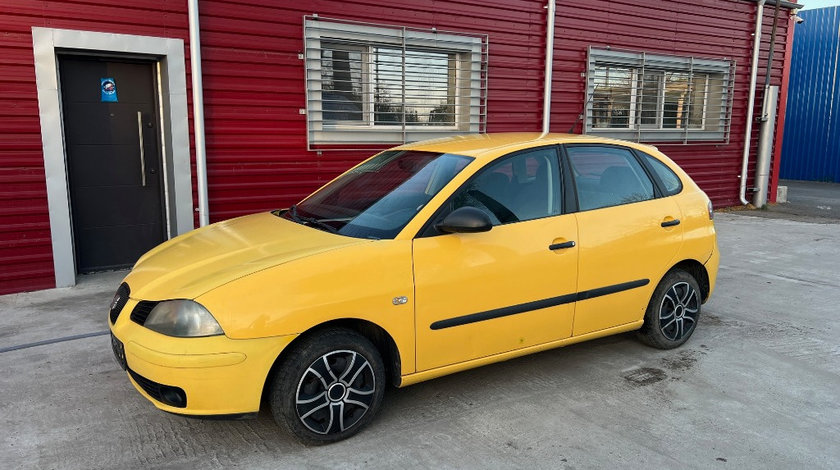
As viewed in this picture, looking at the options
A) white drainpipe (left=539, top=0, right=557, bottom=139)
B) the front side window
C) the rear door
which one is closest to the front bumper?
the front side window

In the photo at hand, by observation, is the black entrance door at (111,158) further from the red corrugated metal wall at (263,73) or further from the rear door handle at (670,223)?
the rear door handle at (670,223)

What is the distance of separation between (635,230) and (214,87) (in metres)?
4.78

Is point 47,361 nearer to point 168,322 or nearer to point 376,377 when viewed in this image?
point 168,322

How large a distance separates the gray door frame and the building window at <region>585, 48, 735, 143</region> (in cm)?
628

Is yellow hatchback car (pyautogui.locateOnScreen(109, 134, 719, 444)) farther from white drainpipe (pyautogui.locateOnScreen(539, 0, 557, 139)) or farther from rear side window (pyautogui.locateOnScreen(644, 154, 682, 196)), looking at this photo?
white drainpipe (pyautogui.locateOnScreen(539, 0, 557, 139))

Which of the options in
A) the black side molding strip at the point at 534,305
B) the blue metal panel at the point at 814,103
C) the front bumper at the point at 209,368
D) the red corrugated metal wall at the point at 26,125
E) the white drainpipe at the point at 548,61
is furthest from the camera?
the blue metal panel at the point at 814,103

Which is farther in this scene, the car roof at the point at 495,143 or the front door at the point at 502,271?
the car roof at the point at 495,143

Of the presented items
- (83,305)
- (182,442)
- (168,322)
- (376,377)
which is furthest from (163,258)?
(83,305)

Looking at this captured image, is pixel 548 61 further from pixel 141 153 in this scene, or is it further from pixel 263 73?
pixel 141 153

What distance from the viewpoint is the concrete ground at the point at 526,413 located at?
10.0 ft

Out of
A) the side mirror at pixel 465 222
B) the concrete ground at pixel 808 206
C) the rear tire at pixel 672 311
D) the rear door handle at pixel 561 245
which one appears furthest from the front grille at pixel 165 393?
the concrete ground at pixel 808 206

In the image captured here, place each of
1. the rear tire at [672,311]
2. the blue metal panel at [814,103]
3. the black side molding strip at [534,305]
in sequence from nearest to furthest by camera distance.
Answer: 1. the black side molding strip at [534,305]
2. the rear tire at [672,311]
3. the blue metal panel at [814,103]

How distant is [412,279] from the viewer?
324 centimetres

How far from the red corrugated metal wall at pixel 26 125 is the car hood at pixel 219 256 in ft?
9.69
